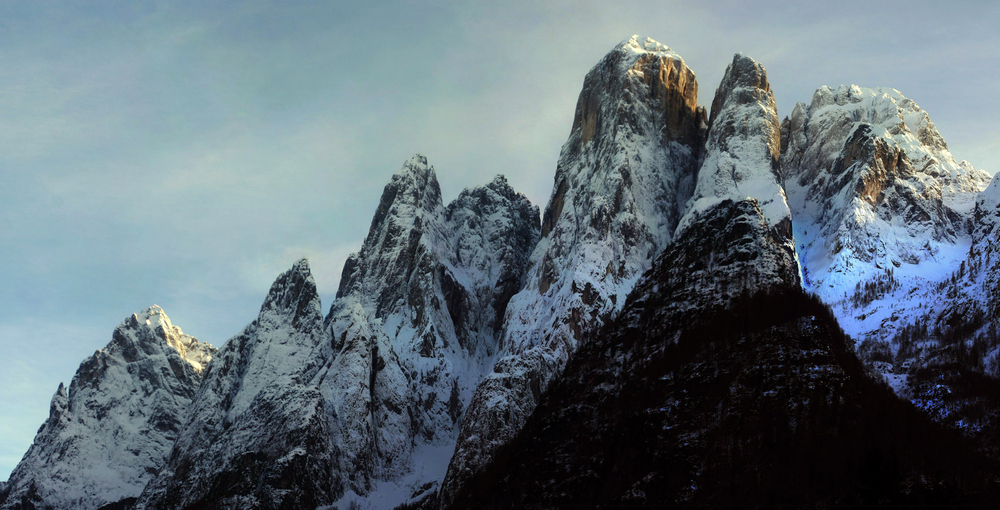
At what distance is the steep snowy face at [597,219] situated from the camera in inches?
4742

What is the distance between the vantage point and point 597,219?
467 feet

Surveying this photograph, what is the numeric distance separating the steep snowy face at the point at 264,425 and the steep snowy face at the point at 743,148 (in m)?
62.0

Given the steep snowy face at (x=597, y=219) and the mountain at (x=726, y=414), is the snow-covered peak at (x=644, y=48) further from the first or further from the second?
the mountain at (x=726, y=414)

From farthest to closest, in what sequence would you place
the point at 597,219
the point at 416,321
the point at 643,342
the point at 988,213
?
the point at 416,321 → the point at 597,219 → the point at 988,213 → the point at 643,342

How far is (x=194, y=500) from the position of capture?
143875 millimetres

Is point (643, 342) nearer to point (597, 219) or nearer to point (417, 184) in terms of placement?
point (597, 219)

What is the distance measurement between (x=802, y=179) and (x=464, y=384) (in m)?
64.4

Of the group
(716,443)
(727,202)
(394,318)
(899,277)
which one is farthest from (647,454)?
(394,318)

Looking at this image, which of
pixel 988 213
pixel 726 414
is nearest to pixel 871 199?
pixel 988 213

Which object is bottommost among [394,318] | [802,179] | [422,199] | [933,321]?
[933,321]

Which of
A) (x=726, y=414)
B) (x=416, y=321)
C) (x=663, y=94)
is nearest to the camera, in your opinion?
(x=726, y=414)

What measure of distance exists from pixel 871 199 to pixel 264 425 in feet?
312

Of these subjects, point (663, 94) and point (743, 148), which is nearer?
point (743, 148)

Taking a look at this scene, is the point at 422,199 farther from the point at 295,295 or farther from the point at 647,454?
the point at 647,454
